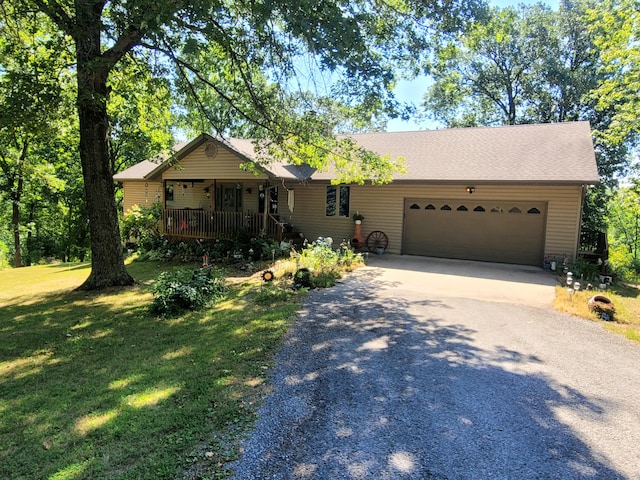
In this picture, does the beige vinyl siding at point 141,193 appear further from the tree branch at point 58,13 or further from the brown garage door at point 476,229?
the brown garage door at point 476,229

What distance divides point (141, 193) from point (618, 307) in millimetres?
19162

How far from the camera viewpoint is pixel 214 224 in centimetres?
1423

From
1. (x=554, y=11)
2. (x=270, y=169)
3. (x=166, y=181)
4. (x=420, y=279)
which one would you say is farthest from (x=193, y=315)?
(x=554, y=11)

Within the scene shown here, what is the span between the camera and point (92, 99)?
25.0ft

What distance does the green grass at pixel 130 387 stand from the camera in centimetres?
290

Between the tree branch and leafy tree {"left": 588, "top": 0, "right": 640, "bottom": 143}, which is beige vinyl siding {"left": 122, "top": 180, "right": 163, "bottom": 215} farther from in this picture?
leafy tree {"left": 588, "top": 0, "right": 640, "bottom": 143}

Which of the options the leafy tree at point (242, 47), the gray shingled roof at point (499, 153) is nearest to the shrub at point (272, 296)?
the leafy tree at point (242, 47)

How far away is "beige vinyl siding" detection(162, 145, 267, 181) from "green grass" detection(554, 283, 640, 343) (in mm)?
9699

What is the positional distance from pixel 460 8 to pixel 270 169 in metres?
7.59

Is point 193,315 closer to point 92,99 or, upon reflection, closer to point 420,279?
point 92,99

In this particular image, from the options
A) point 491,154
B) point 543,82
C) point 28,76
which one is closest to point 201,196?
point 28,76

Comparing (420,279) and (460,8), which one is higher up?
(460,8)

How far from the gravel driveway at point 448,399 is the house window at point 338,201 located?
7922 mm

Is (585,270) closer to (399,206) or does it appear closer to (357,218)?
(399,206)
